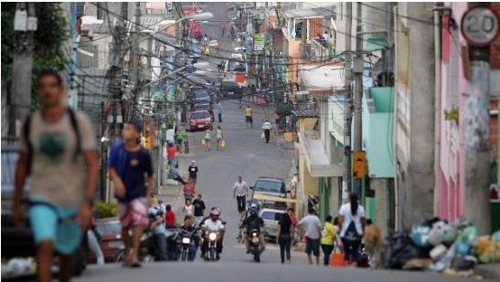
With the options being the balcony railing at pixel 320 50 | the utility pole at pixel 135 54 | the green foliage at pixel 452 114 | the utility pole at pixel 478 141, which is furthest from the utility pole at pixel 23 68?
the balcony railing at pixel 320 50

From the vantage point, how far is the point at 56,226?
42.4 ft

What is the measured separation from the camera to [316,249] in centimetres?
3572

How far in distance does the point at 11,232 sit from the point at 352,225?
1018cm

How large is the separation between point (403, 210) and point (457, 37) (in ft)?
22.5

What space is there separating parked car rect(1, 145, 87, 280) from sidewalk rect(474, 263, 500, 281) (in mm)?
5024

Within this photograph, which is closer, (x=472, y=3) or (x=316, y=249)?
(x=472, y=3)

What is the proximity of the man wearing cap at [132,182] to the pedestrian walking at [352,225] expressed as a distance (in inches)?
308

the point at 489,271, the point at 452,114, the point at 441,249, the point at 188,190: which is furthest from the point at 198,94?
the point at 489,271

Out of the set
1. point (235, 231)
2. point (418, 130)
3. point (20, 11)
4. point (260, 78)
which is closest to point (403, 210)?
point (418, 130)

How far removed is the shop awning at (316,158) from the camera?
49.8 metres

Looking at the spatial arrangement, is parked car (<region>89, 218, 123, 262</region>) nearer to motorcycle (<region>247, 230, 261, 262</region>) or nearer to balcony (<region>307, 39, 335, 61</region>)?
motorcycle (<region>247, 230, 261, 262</region>)

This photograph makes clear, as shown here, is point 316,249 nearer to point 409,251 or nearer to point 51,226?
point 409,251

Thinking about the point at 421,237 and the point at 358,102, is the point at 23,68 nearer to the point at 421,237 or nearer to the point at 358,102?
the point at 421,237

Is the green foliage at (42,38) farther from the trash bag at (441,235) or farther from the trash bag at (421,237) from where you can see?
the trash bag at (441,235)
